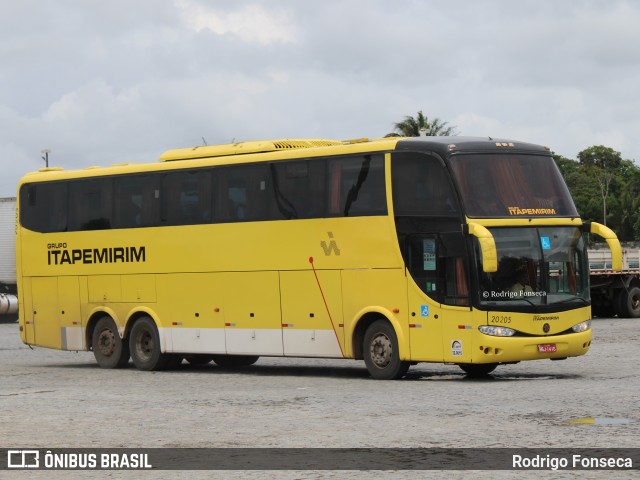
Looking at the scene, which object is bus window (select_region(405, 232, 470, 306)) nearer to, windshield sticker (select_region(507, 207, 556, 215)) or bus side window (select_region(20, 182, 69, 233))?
windshield sticker (select_region(507, 207, 556, 215))

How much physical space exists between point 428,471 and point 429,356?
9.51m

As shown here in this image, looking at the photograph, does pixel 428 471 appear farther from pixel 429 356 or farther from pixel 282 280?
pixel 282 280

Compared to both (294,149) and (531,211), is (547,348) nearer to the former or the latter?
(531,211)

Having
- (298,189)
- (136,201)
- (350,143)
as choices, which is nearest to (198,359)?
(136,201)

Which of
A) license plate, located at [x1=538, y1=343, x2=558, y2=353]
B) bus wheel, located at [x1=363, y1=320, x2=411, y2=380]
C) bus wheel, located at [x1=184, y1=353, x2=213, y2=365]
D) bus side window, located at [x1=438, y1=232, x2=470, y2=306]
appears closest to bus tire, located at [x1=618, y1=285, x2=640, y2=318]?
bus wheel, located at [x1=184, y1=353, x2=213, y2=365]

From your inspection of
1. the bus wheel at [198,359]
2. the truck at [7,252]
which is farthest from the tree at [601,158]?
the bus wheel at [198,359]

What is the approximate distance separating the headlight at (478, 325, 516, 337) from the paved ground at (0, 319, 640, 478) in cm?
71

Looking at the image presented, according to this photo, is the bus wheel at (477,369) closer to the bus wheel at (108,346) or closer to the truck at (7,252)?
the bus wheel at (108,346)

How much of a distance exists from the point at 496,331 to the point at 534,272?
1100mm

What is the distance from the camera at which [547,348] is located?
2022 cm

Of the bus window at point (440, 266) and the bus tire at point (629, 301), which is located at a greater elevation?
the bus window at point (440, 266)

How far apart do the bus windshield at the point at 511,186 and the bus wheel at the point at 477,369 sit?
2.54 m

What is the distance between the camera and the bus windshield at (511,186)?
2025 cm

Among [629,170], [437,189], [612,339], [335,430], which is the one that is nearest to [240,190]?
[437,189]
